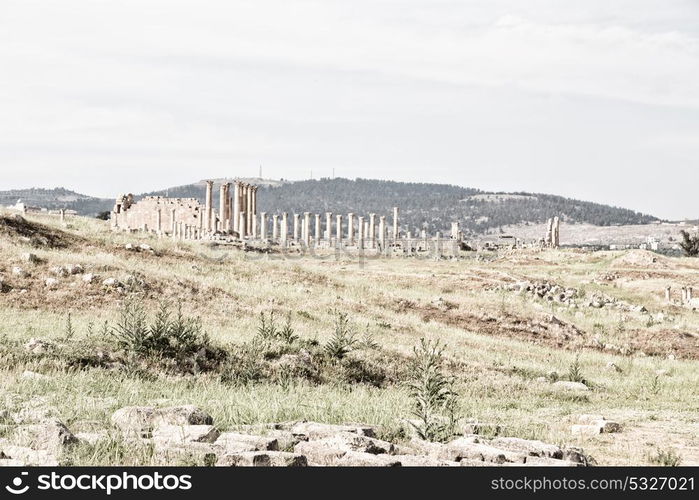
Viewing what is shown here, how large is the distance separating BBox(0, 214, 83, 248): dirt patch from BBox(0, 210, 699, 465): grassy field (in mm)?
131

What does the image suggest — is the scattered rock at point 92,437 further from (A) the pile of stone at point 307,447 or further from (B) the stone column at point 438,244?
(B) the stone column at point 438,244

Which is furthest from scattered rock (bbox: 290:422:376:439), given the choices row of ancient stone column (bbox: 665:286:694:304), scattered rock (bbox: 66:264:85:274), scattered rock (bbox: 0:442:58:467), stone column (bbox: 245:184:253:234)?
stone column (bbox: 245:184:253:234)

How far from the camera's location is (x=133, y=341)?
15.8 meters

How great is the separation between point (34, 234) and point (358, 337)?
14375 millimetres

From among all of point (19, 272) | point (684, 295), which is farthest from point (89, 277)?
point (684, 295)

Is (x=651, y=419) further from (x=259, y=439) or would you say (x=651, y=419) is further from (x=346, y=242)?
(x=346, y=242)

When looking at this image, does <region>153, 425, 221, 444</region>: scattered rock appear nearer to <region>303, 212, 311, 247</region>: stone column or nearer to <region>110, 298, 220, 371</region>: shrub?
<region>110, 298, 220, 371</region>: shrub

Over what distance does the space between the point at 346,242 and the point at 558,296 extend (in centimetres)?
4086

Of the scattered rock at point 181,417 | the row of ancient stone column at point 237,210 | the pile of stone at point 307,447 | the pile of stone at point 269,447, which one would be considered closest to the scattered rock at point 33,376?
the pile of stone at point 269,447

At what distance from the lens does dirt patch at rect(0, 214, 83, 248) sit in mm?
29381

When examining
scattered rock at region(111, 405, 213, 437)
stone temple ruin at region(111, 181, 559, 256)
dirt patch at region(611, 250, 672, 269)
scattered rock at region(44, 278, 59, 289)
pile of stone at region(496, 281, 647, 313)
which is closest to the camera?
scattered rock at region(111, 405, 213, 437)

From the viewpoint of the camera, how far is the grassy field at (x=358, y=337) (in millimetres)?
11797

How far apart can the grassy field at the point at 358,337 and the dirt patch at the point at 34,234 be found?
13 cm

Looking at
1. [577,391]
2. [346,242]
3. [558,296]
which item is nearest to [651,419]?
[577,391]
